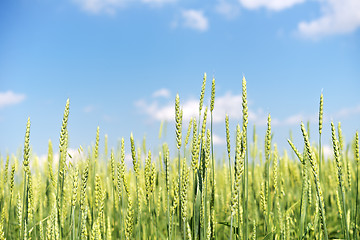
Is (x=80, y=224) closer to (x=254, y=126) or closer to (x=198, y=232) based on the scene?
(x=198, y=232)

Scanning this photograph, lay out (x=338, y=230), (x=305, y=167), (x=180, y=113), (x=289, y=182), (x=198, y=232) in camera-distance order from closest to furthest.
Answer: (x=180, y=113) → (x=198, y=232) → (x=305, y=167) → (x=338, y=230) → (x=289, y=182)

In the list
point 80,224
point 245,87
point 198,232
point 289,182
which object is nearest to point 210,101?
point 245,87

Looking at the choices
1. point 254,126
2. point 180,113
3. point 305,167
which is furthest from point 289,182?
point 180,113

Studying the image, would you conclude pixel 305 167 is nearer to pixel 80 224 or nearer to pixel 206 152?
pixel 206 152

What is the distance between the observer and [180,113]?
1.34 meters

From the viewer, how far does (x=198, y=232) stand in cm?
145

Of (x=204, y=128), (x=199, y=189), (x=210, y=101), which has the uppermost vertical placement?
(x=210, y=101)

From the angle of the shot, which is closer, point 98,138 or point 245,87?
point 245,87

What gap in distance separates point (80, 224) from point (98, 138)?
44 cm

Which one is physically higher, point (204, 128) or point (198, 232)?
point (204, 128)

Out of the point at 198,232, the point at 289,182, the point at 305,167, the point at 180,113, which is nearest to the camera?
the point at 180,113

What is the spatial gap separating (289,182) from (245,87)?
9.03ft

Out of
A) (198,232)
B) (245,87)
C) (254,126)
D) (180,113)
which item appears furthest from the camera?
(254,126)

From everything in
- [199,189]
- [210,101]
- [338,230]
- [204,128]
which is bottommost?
[338,230]
